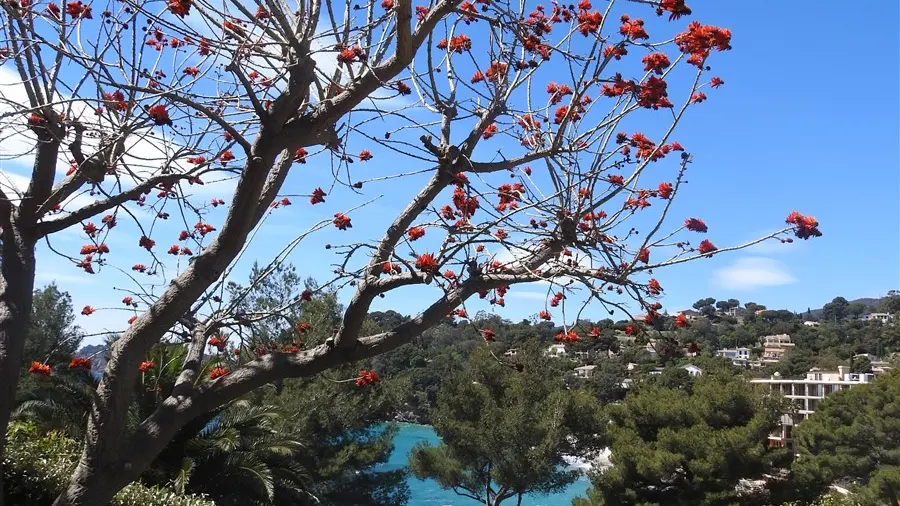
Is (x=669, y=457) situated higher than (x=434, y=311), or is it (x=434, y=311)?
(x=434, y=311)

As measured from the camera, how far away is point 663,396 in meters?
15.7

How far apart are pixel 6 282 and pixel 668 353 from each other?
3032mm

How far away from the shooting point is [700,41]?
3.26 m

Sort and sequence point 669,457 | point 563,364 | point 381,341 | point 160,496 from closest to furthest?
point 381,341 < point 160,496 < point 669,457 < point 563,364

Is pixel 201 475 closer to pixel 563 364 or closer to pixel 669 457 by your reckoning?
pixel 669 457

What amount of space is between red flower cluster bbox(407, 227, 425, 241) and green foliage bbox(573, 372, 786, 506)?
11.7 metres

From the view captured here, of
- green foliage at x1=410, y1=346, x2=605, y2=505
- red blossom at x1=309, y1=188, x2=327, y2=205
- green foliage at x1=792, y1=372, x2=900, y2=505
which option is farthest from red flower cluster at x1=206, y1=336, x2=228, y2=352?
green foliage at x1=792, y1=372, x2=900, y2=505

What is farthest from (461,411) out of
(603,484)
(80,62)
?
(80,62)

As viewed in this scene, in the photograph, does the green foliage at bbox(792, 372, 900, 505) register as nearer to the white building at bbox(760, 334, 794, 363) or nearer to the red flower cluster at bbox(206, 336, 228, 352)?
the red flower cluster at bbox(206, 336, 228, 352)

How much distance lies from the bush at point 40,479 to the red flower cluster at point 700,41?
4893mm

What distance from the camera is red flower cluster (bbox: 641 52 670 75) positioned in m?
3.46

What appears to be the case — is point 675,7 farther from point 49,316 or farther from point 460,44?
point 49,316

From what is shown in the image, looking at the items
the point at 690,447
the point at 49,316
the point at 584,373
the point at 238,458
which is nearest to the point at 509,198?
the point at 238,458

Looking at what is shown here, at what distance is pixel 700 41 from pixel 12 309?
334 cm
